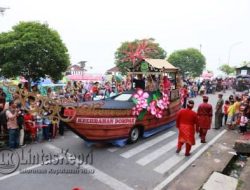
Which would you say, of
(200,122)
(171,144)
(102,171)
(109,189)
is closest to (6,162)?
(102,171)

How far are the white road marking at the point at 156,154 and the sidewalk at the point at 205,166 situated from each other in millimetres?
1117

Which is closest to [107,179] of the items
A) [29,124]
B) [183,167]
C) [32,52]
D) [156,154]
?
[183,167]

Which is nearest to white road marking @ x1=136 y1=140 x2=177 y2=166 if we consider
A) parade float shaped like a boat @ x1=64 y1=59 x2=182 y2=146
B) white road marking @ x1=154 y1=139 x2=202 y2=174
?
white road marking @ x1=154 y1=139 x2=202 y2=174

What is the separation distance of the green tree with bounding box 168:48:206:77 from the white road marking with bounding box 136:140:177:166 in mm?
48697

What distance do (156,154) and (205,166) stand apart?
5.14 feet

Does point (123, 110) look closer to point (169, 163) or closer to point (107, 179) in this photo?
point (169, 163)

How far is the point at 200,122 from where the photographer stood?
974cm

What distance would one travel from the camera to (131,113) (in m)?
9.12

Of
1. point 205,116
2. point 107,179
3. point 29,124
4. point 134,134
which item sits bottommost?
point 107,179

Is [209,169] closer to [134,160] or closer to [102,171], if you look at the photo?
[134,160]

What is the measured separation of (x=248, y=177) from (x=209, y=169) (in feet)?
3.14

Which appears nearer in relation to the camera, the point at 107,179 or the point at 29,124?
the point at 107,179

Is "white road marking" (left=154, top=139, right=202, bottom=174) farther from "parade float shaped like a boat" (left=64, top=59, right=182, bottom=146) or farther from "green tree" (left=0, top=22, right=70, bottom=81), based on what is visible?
"green tree" (left=0, top=22, right=70, bottom=81)

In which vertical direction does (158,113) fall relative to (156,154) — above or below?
Result: above
